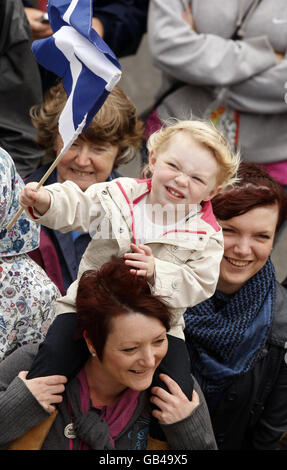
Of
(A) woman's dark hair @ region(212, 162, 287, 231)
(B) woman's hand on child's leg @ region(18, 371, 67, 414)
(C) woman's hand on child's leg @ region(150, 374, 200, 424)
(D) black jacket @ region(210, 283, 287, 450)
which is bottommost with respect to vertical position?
(D) black jacket @ region(210, 283, 287, 450)

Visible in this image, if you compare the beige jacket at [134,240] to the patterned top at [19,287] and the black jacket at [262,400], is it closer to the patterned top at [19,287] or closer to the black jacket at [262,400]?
the patterned top at [19,287]

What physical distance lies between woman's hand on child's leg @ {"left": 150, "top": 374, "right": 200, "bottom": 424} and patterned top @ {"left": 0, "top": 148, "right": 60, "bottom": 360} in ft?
1.71

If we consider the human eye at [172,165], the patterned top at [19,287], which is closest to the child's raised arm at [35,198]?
the patterned top at [19,287]

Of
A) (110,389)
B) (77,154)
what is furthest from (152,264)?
(77,154)

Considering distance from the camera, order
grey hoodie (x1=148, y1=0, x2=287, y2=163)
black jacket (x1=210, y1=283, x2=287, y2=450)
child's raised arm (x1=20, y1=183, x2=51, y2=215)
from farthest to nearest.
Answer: grey hoodie (x1=148, y1=0, x2=287, y2=163) < black jacket (x1=210, y1=283, x2=287, y2=450) < child's raised arm (x1=20, y1=183, x2=51, y2=215)

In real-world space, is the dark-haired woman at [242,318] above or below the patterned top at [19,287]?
below

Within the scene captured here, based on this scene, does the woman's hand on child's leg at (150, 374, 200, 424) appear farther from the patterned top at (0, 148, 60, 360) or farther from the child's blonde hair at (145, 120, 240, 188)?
the child's blonde hair at (145, 120, 240, 188)

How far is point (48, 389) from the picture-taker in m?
2.46

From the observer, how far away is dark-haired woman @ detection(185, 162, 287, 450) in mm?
3080

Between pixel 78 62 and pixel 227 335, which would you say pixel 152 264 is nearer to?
pixel 78 62

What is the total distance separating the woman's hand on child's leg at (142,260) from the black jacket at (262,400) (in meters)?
1.00

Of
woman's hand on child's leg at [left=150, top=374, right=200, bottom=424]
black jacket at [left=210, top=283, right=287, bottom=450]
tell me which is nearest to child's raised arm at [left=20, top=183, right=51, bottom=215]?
woman's hand on child's leg at [left=150, top=374, right=200, bottom=424]

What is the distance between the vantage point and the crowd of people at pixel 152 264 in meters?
2.43

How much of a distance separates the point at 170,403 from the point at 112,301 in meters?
0.43
